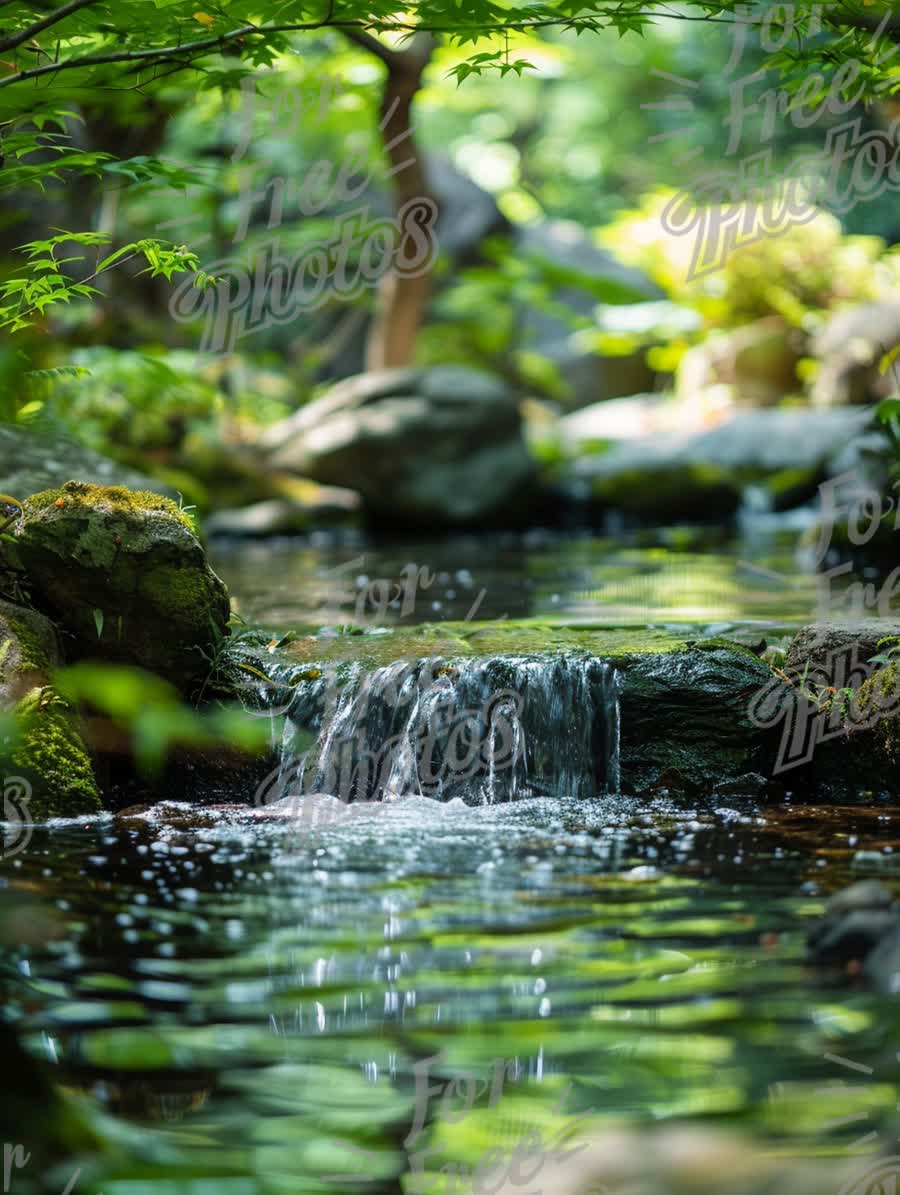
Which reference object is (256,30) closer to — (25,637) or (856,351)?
(25,637)

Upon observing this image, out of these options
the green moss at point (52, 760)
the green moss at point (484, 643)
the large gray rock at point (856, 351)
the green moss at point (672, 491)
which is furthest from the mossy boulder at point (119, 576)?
the large gray rock at point (856, 351)

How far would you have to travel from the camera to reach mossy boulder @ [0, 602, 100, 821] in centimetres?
450

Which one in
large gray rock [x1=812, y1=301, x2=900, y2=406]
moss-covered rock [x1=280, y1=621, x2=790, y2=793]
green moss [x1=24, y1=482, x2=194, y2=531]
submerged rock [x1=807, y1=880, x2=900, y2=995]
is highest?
large gray rock [x1=812, y1=301, x2=900, y2=406]

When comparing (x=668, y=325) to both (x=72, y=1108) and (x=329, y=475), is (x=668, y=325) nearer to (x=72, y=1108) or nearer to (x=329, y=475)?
(x=329, y=475)

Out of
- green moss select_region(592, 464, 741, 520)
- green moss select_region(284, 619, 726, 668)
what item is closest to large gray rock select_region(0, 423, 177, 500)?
green moss select_region(284, 619, 726, 668)

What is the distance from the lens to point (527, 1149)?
7.35ft

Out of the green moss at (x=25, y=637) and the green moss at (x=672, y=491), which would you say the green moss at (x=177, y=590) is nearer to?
the green moss at (x=25, y=637)

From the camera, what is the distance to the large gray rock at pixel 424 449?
13.5 m

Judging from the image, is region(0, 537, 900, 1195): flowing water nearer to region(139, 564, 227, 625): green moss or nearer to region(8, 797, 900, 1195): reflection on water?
region(8, 797, 900, 1195): reflection on water

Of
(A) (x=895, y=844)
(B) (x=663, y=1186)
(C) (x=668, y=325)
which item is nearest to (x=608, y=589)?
(A) (x=895, y=844)

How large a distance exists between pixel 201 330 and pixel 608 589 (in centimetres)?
946

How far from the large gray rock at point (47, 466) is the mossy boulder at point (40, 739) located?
1863 mm

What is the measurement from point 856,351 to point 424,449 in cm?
591

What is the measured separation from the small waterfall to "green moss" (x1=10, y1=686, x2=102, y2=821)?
0.73 meters
